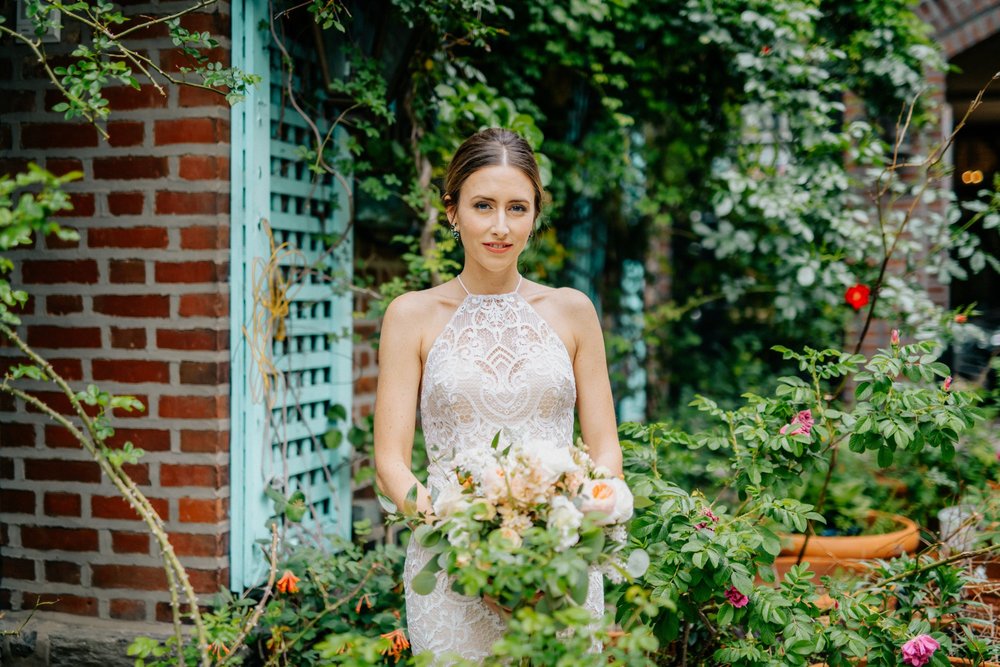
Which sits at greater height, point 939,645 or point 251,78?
point 251,78

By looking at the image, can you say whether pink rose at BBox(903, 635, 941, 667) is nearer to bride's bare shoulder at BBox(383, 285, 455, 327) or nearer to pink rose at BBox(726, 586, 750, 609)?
pink rose at BBox(726, 586, 750, 609)

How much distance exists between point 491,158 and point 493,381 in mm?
600

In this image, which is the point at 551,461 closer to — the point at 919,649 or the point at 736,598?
the point at 736,598

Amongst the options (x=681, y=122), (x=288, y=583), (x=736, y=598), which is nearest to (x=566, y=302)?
(x=736, y=598)

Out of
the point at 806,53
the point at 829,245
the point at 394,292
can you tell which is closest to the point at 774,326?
the point at 829,245

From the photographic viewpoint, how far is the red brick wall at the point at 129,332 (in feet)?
9.57

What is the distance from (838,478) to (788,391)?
2240mm

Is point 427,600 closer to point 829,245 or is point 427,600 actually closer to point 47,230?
point 47,230

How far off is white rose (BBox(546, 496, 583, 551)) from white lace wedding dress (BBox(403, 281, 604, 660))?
1.58ft

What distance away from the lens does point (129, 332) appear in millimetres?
2990

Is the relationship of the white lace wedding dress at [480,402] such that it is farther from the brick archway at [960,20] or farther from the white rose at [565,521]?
the brick archway at [960,20]

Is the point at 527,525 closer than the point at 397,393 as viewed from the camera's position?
Yes

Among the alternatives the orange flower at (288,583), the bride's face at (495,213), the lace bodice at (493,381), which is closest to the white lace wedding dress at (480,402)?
the lace bodice at (493,381)

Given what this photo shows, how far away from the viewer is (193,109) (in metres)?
2.90
